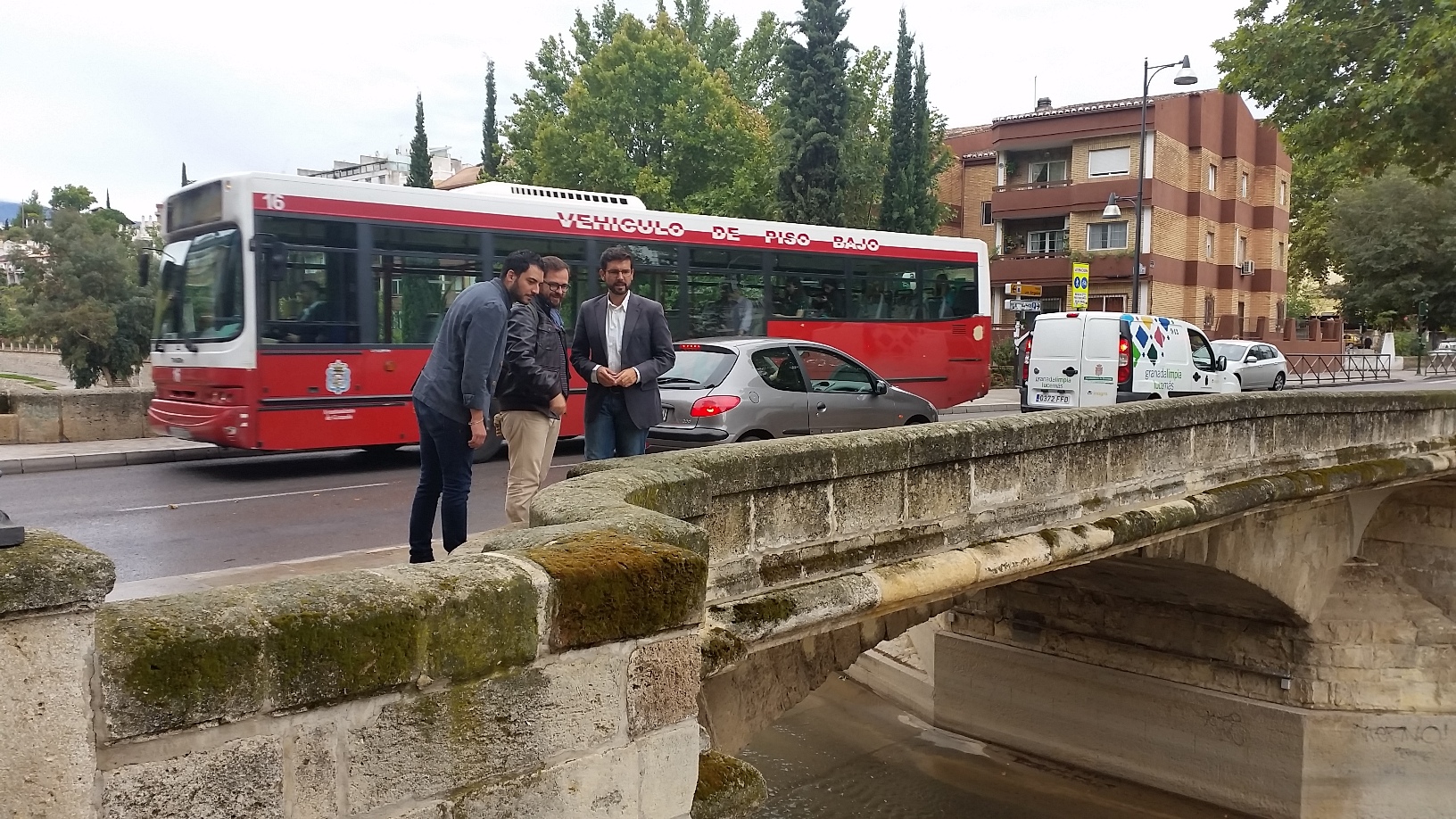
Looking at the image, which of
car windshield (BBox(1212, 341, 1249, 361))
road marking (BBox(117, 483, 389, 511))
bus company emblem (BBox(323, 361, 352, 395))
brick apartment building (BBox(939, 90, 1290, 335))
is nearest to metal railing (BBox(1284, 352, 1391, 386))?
brick apartment building (BBox(939, 90, 1290, 335))

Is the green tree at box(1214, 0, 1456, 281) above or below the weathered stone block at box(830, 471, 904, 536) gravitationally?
above

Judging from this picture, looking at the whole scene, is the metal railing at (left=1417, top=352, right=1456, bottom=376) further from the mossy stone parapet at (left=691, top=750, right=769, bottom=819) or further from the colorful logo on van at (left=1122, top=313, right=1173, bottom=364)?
the mossy stone parapet at (left=691, top=750, right=769, bottom=819)

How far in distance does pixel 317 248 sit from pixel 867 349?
7725mm

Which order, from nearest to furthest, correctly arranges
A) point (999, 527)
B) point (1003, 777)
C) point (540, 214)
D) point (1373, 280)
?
point (999, 527)
point (540, 214)
point (1003, 777)
point (1373, 280)

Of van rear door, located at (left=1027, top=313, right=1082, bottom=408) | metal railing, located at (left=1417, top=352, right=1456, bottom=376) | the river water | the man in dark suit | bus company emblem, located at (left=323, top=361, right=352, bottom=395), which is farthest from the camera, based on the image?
metal railing, located at (left=1417, top=352, right=1456, bottom=376)

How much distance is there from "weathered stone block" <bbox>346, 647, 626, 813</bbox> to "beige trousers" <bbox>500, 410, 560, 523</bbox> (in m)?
2.84

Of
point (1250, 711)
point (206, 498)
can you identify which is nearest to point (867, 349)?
point (1250, 711)

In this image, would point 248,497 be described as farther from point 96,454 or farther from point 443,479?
point 443,479

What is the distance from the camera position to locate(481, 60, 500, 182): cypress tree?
46906 millimetres

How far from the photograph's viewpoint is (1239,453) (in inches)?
345

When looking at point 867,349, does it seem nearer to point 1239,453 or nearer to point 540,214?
point 540,214

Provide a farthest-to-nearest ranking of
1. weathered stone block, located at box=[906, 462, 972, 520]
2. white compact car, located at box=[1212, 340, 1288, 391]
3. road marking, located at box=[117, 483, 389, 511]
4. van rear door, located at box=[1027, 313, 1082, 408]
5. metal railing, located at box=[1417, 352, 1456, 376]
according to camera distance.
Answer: metal railing, located at box=[1417, 352, 1456, 376], white compact car, located at box=[1212, 340, 1288, 391], van rear door, located at box=[1027, 313, 1082, 408], road marking, located at box=[117, 483, 389, 511], weathered stone block, located at box=[906, 462, 972, 520]

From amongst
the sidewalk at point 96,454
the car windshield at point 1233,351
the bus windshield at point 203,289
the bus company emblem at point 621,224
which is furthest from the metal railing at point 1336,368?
the bus windshield at point 203,289

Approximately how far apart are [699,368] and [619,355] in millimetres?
2830
